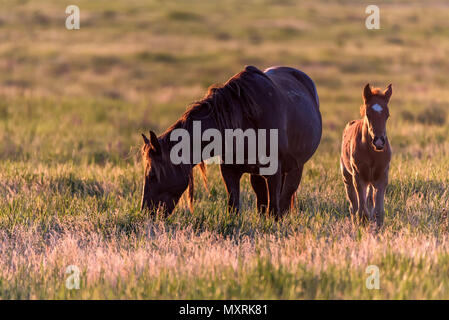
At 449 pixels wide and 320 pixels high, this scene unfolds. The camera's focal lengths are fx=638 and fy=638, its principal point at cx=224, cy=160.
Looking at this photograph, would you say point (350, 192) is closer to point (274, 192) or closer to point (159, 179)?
point (274, 192)

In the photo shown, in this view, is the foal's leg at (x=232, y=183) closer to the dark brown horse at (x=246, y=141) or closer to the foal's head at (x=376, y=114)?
the dark brown horse at (x=246, y=141)

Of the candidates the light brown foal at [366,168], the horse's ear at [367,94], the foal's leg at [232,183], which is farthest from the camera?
the foal's leg at [232,183]

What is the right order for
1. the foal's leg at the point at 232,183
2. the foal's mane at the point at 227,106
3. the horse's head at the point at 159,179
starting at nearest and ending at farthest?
1. the horse's head at the point at 159,179
2. the foal's mane at the point at 227,106
3. the foal's leg at the point at 232,183

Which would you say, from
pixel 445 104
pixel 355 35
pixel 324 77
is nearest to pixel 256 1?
pixel 355 35

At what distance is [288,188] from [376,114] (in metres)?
1.60

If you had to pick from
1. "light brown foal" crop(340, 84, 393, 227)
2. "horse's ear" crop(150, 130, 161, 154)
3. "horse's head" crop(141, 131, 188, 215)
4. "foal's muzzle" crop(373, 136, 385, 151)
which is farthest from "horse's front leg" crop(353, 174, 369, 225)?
"horse's ear" crop(150, 130, 161, 154)

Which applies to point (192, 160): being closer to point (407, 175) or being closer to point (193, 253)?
point (193, 253)

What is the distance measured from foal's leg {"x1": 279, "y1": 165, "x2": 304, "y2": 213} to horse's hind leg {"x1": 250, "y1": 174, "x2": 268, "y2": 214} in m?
0.19

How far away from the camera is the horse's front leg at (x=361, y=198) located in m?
6.51

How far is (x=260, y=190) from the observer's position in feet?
23.2

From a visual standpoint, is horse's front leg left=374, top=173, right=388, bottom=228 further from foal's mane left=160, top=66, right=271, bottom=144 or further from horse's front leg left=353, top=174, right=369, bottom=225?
foal's mane left=160, top=66, right=271, bottom=144

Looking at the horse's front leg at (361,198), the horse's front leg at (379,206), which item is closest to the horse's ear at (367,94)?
the horse's front leg at (361,198)

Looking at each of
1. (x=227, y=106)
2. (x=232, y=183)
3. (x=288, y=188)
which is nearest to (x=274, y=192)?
(x=232, y=183)

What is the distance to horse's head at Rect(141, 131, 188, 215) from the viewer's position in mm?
5824
